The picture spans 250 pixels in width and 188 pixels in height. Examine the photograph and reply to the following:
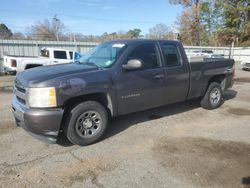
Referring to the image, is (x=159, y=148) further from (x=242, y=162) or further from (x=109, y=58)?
(x=109, y=58)

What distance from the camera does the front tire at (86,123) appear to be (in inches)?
171

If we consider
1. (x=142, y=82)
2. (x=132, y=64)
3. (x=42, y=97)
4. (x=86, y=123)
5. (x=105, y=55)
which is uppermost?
(x=105, y=55)

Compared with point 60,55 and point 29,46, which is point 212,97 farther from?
point 29,46

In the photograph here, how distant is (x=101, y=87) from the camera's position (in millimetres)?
4535

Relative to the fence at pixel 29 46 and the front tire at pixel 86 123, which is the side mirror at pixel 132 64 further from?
the fence at pixel 29 46

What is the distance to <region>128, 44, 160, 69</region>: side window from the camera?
5180 mm

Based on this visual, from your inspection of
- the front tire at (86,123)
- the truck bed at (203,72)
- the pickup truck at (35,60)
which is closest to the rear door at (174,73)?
the truck bed at (203,72)

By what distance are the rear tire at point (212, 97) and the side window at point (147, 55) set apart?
2.13 metres

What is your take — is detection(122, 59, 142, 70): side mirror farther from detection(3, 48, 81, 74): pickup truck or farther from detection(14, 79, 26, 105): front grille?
detection(3, 48, 81, 74): pickup truck

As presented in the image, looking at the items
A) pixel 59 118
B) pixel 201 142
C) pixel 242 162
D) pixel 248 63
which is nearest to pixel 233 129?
pixel 201 142

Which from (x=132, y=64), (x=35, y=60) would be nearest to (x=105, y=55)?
(x=132, y=64)

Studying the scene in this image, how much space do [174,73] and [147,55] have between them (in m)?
0.80

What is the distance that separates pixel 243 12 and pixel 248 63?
833 inches

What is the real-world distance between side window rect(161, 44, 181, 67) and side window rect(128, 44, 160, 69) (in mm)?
266
